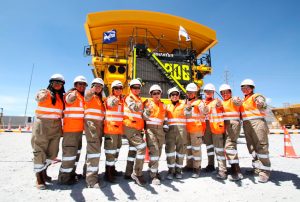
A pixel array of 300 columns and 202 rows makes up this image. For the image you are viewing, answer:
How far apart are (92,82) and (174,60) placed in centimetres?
588

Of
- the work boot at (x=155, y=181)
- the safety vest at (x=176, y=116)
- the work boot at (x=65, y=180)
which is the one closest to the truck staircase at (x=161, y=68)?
the safety vest at (x=176, y=116)

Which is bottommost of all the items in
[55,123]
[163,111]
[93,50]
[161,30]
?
[55,123]

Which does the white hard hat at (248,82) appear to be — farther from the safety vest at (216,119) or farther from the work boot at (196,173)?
the work boot at (196,173)

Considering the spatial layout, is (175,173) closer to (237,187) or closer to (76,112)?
(237,187)

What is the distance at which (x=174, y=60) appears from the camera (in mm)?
9109

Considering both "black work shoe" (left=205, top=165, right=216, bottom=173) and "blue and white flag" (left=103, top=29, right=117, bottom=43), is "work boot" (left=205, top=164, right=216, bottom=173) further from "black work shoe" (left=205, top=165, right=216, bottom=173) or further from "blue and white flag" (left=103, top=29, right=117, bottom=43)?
"blue and white flag" (left=103, top=29, right=117, bottom=43)

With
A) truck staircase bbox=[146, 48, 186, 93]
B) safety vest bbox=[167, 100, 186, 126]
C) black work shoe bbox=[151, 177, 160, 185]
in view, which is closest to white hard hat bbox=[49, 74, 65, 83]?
safety vest bbox=[167, 100, 186, 126]

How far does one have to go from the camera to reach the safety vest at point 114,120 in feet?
11.9

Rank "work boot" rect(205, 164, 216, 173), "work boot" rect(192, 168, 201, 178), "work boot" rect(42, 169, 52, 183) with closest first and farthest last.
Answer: "work boot" rect(42, 169, 52, 183), "work boot" rect(192, 168, 201, 178), "work boot" rect(205, 164, 216, 173)

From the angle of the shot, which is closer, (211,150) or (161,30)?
(211,150)

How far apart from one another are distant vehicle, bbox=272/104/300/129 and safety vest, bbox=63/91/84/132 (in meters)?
21.7

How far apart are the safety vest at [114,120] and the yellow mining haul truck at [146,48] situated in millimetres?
4526

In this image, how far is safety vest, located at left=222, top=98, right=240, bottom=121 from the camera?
4.13m

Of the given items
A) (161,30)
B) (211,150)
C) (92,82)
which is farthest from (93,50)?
(211,150)
